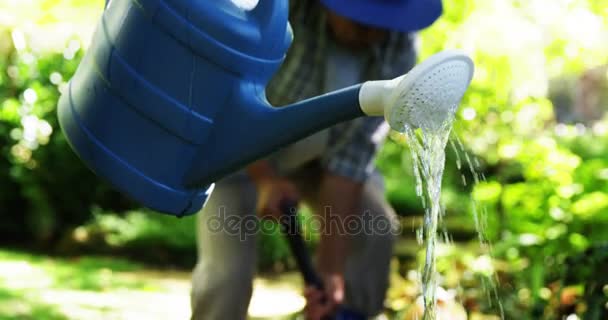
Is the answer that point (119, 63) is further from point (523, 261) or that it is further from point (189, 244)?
point (189, 244)

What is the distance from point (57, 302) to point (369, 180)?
5.78 feet

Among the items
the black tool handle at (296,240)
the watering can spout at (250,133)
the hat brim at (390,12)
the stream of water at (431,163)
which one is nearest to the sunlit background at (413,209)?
the black tool handle at (296,240)

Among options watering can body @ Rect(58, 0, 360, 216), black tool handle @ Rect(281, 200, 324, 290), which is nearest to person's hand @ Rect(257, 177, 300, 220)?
black tool handle @ Rect(281, 200, 324, 290)

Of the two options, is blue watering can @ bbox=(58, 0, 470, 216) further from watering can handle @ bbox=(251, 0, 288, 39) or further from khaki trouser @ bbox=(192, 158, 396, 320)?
khaki trouser @ bbox=(192, 158, 396, 320)

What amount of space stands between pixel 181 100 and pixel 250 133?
144 millimetres

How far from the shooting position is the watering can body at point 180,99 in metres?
1.48

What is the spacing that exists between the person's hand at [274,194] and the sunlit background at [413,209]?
84 cm

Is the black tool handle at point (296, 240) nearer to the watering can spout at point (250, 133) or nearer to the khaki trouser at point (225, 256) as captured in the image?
the khaki trouser at point (225, 256)

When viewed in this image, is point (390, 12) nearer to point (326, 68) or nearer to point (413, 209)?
point (326, 68)

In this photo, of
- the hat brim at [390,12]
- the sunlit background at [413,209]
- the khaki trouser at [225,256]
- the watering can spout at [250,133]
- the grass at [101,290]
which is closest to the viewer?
the watering can spout at [250,133]

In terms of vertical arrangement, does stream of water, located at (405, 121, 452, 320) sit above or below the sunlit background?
above

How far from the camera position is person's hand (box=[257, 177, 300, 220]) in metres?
2.26

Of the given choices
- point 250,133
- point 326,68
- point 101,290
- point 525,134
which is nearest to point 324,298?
point 326,68

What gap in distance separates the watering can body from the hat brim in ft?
1.62
